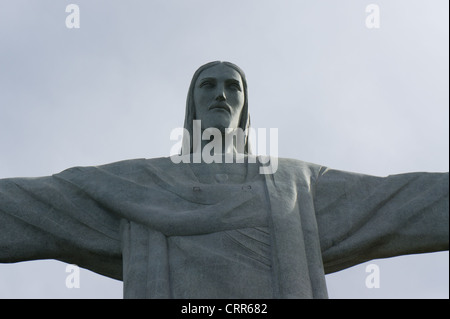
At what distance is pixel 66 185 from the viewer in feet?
45.3

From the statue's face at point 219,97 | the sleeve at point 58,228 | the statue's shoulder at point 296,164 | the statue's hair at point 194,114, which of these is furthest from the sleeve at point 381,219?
the sleeve at point 58,228

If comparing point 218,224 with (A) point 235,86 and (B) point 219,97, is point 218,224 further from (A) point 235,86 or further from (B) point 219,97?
(A) point 235,86

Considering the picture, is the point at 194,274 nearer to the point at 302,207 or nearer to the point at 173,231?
the point at 173,231

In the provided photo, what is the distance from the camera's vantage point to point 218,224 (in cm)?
1275

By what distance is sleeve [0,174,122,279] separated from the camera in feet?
43.8

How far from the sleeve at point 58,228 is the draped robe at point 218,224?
0.01 m

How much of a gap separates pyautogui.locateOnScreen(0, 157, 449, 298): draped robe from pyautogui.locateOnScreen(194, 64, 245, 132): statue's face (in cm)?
106

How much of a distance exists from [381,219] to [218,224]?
2.23 meters

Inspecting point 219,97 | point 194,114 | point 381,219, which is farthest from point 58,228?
point 381,219

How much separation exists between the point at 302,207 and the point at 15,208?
12.3 feet

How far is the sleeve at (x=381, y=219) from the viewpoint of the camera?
13.3 metres

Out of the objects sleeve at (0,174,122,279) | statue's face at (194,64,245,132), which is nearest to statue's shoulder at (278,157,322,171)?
statue's face at (194,64,245,132)
